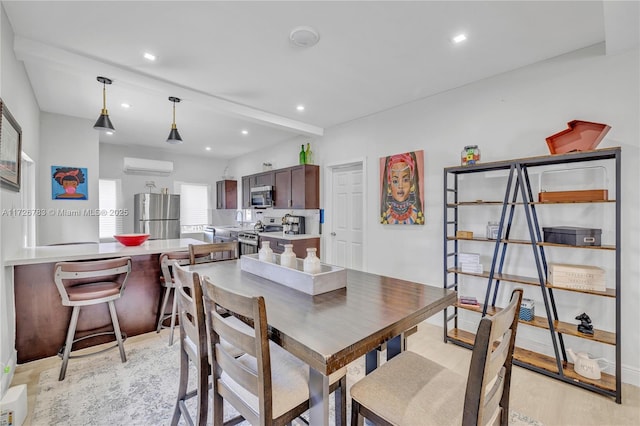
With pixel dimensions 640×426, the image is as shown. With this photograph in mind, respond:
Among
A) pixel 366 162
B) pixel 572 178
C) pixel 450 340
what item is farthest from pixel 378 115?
pixel 450 340

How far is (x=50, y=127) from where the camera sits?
13.1ft

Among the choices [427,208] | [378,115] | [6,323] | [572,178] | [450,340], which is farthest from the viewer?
[378,115]

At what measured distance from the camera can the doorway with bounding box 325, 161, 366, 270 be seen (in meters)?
4.23

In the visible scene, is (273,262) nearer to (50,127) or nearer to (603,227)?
(603,227)

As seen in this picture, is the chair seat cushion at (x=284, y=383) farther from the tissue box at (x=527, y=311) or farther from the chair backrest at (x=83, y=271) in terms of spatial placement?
the tissue box at (x=527, y=311)

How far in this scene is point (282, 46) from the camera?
2.35 m

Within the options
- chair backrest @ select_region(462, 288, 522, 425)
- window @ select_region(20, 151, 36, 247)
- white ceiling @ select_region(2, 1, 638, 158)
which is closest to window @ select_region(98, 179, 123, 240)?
window @ select_region(20, 151, 36, 247)

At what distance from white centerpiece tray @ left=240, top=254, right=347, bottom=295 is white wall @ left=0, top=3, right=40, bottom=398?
A: 1926mm

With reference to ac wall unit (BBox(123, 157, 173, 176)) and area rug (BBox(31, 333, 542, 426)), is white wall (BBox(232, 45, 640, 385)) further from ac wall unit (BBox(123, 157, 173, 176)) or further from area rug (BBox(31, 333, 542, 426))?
ac wall unit (BBox(123, 157, 173, 176))

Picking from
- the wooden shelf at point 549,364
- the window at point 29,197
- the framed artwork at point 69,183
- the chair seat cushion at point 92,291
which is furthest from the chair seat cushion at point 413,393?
the framed artwork at point 69,183

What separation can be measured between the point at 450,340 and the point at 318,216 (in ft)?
8.81

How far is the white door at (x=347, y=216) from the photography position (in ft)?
13.9

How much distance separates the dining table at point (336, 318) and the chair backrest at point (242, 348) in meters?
0.09

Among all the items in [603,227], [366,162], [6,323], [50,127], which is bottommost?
[6,323]
